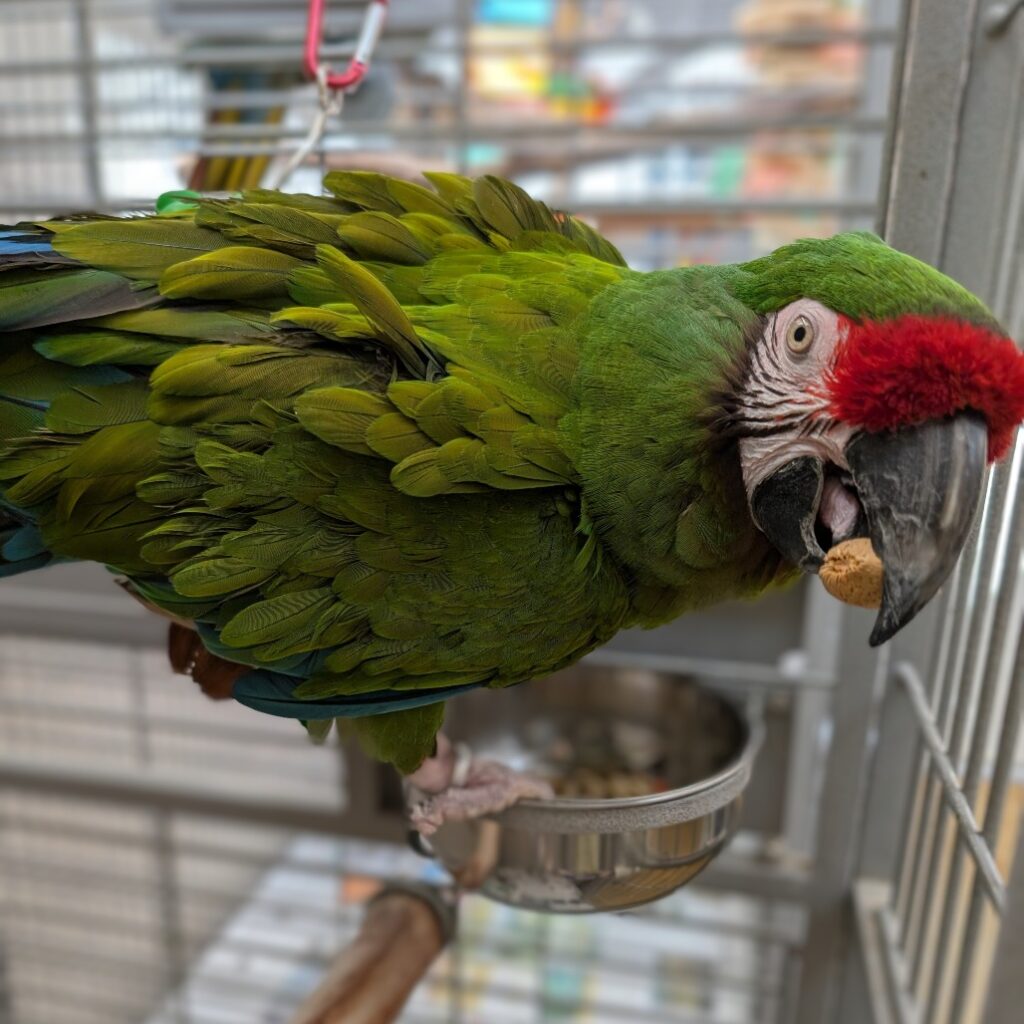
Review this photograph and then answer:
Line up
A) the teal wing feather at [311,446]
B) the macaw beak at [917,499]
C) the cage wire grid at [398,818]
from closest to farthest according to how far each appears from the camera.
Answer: the macaw beak at [917,499] → the teal wing feather at [311,446] → the cage wire grid at [398,818]

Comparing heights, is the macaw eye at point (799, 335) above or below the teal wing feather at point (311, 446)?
above

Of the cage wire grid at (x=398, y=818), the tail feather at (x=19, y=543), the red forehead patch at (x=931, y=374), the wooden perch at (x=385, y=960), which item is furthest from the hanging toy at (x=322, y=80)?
the wooden perch at (x=385, y=960)

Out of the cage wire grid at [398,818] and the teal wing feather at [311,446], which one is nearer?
the teal wing feather at [311,446]

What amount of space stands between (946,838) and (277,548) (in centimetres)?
59

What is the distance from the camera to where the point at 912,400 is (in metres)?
0.38

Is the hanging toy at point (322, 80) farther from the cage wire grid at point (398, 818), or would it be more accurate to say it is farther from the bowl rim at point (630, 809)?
the bowl rim at point (630, 809)

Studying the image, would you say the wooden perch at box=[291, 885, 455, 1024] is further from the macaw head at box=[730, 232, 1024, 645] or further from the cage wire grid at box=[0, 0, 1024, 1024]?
the macaw head at box=[730, 232, 1024, 645]

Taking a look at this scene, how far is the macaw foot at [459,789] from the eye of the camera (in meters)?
0.61

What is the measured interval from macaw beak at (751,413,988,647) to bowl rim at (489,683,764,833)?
22 centimetres

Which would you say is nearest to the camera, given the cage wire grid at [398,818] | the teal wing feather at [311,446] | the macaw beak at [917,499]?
the macaw beak at [917,499]

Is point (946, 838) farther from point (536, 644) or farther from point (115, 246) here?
point (115, 246)

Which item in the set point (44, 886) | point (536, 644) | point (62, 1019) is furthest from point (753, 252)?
point (62, 1019)

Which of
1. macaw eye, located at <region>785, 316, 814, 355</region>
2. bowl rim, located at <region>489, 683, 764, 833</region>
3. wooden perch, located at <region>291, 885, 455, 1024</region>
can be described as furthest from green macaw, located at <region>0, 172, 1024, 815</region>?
wooden perch, located at <region>291, 885, 455, 1024</region>

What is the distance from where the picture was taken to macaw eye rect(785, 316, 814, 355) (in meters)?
0.43
